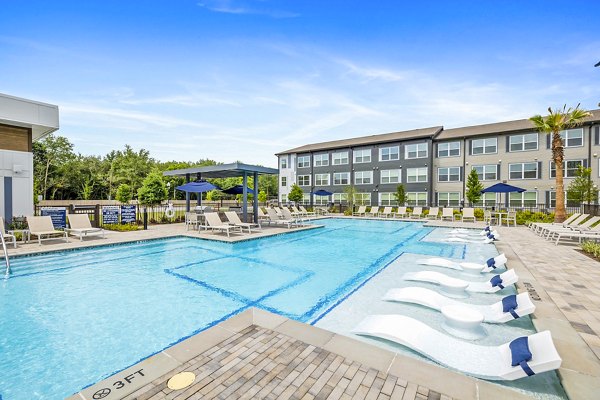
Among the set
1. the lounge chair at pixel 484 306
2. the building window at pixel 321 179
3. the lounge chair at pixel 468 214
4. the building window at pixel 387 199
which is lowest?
the lounge chair at pixel 484 306

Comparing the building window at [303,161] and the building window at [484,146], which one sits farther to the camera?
the building window at [303,161]

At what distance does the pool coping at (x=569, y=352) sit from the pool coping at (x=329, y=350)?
0.63m

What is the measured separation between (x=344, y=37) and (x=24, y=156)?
52.3ft

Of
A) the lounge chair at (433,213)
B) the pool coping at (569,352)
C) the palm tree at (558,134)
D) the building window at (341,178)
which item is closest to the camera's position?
the pool coping at (569,352)

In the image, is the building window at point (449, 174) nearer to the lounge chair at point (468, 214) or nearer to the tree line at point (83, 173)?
the lounge chair at point (468, 214)

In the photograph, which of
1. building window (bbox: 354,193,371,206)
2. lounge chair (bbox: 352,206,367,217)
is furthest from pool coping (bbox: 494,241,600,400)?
building window (bbox: 354,193,371,206)

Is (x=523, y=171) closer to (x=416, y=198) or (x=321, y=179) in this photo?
(x=416, y=198)

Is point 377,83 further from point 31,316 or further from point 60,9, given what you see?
point 31,316

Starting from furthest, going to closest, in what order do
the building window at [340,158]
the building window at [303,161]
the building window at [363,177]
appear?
1. the building window at [303,161]
2. the building window at [340,158]
3. the building window at [363,177]

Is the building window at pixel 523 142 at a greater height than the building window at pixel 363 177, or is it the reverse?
the building window at pixel 523 142

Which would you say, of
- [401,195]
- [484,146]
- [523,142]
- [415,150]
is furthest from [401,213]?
[523,142]

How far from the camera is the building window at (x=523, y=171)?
2375cm

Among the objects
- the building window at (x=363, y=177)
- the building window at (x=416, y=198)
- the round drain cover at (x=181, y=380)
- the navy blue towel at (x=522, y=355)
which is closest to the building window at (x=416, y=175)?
the building window at (x=416, y=198)

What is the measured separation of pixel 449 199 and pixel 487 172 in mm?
4006
